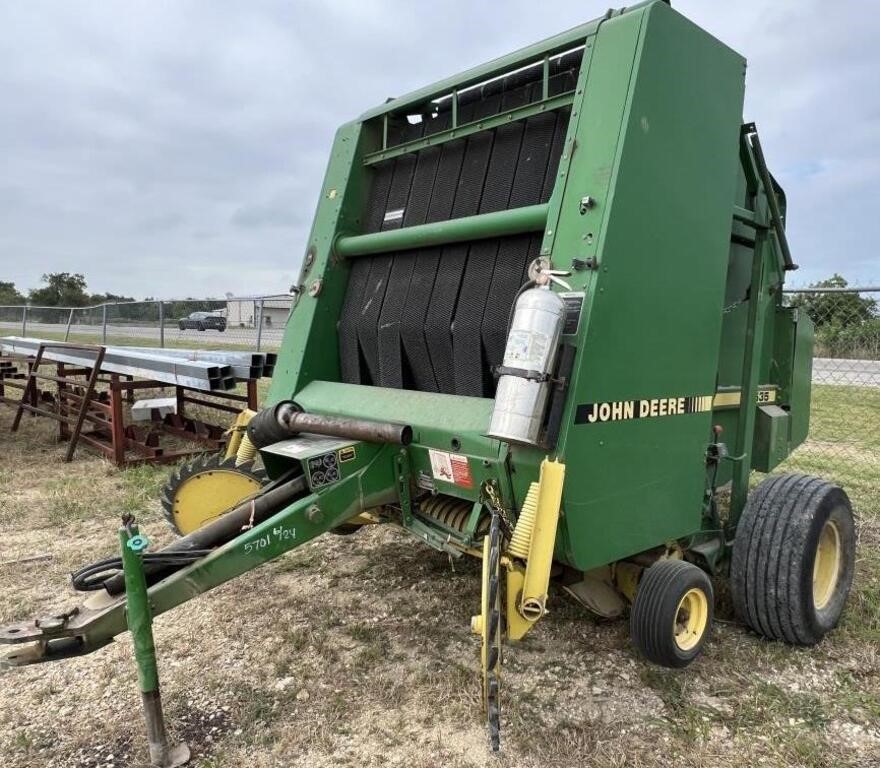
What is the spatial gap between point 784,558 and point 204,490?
2663 mm

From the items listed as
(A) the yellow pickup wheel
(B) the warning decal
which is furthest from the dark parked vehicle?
(B) the warning decal

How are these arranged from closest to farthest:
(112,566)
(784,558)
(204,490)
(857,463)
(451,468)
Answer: (112,566), (451,468), (784,558), (204,490), (857,463)

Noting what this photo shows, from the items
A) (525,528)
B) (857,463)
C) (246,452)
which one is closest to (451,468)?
(525,528)

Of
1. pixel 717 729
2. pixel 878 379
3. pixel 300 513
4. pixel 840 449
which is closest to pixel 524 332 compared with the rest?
pixel 300 513

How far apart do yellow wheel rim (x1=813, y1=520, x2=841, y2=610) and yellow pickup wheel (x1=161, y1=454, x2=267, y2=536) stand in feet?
8.96

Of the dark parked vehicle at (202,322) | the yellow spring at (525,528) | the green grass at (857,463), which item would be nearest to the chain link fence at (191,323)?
the dark parked vehicle at (202,322)

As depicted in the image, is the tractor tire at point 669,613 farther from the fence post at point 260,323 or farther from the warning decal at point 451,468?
the fence post at point 260,323

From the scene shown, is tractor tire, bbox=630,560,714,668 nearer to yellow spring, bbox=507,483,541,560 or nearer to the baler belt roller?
yellow spring, bbox=507,483,541,560

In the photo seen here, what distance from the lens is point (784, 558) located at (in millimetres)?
3021

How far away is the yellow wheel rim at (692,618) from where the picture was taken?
275 centimetres

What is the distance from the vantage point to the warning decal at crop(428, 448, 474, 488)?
2.69 m

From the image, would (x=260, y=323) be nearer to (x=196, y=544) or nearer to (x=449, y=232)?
(x=449, y=232)

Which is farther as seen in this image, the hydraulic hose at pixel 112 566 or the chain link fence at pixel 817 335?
the chain link fence at pixel 817 335

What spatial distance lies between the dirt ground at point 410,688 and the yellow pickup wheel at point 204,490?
0.54 m
